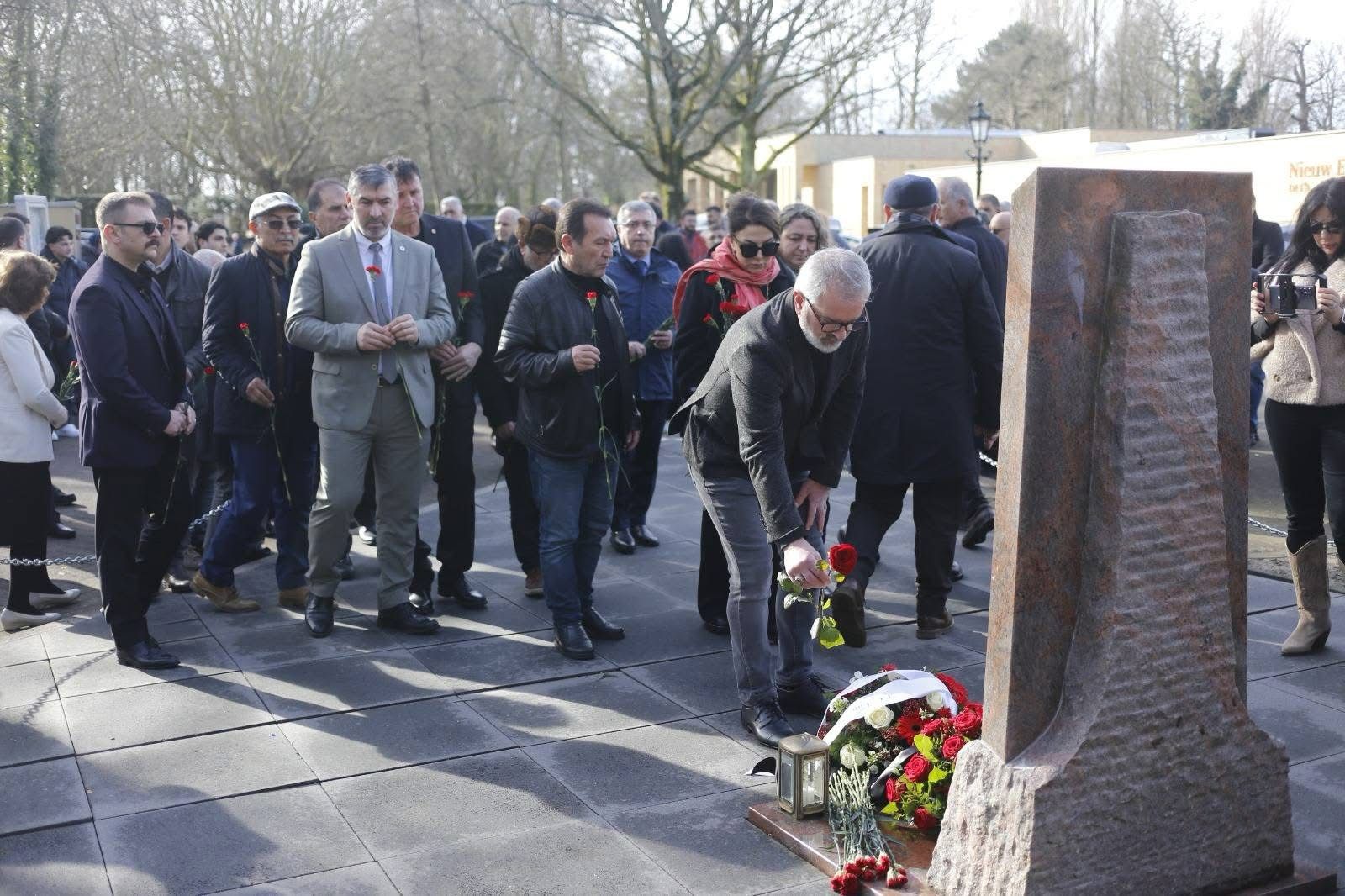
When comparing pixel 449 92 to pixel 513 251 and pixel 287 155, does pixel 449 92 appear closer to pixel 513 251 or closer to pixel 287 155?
pixel 287 155

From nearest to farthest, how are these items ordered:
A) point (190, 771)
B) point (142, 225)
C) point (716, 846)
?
point (716, 846) → point (190, 771) → point (142, 225)

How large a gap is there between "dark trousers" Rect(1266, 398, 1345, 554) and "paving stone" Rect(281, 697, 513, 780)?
11.4ft

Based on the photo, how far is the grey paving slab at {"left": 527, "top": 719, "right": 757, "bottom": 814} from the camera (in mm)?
4660

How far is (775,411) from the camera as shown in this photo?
185 inches

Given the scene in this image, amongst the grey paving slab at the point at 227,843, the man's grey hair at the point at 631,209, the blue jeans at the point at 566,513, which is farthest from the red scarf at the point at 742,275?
the grey paving slab at the point at 227,843

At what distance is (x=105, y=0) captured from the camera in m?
28.4

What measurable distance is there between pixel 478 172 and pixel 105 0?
50.2 feet

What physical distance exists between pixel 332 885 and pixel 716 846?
1.13m

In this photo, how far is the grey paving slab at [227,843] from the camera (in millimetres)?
4043

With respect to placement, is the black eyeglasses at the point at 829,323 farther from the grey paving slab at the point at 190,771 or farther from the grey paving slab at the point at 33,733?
the grey paving slab at the point at 33,733

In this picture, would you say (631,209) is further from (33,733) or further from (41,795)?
(41,795)

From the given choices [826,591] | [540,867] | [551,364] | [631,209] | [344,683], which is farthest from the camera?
[631,209]

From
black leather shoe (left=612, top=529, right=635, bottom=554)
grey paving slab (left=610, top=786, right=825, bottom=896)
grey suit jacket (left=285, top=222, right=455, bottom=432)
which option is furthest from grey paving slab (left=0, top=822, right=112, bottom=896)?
black leather shoe (left=612, top=529, right=635, bottom=554)

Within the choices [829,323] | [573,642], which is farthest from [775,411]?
[573,642]
